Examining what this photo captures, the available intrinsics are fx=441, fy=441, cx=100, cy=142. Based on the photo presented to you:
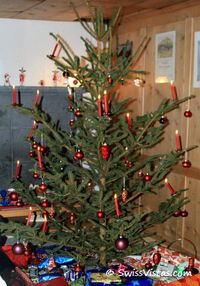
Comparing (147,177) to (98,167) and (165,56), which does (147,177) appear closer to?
(98,167)

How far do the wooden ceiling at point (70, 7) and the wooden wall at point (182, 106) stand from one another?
0.07 m

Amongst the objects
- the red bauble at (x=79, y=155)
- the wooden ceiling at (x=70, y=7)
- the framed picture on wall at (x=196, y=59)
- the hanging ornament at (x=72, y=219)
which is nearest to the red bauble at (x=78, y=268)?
the hanging ornament at (x=72, y=219)

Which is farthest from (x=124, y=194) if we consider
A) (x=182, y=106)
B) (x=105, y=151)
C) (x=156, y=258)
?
(x=182, y=106)

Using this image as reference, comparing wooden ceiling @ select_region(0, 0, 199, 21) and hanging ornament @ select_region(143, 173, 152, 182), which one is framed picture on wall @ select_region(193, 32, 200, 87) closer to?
wooden ceiling @ select_region(0, 0, 199, 21)

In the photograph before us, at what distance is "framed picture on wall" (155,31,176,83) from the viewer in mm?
4328

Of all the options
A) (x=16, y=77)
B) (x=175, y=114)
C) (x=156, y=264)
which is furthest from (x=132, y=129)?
(x=16, y=77)

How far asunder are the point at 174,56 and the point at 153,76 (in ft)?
1.37

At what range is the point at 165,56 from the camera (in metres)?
4.43

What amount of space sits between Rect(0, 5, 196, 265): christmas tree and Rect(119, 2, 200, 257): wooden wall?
1.28m

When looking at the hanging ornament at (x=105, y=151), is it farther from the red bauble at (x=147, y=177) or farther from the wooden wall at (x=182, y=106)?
the wooden wall at (x=182, y=106)

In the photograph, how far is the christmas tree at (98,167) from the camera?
248 centimetres

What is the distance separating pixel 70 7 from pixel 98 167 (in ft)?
7.49

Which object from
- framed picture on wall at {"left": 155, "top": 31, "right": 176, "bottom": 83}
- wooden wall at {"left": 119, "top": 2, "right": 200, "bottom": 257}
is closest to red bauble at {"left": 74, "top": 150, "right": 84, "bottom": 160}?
wooden wall at {"left": 119, "top": 2, "right": 200, "bottom": 257}

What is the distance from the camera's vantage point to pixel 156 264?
8.82 feet
